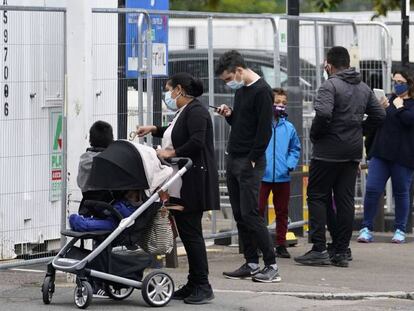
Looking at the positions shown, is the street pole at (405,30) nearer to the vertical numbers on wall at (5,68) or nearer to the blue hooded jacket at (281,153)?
the blue hooded jacket at (281,153)

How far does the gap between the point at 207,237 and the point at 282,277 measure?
1.63 m

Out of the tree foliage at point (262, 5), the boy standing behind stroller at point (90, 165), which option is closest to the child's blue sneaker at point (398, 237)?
the boy standing behind stroller at point (90, 165)

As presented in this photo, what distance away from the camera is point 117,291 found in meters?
9.34

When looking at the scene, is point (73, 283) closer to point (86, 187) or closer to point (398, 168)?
point (86, 187)

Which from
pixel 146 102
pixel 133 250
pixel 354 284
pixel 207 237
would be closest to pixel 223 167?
pixel 207 237

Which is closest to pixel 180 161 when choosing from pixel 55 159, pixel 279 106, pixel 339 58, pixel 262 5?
pixel 55 159

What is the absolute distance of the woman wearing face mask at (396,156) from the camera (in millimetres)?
12984

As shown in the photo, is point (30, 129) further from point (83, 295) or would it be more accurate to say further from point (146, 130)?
point (83, 295)

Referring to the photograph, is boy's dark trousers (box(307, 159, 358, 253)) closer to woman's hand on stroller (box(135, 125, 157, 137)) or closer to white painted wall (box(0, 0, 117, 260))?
white painted wall (box(0, 0, 117, 260))

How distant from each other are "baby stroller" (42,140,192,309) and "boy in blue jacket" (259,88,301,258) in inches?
108

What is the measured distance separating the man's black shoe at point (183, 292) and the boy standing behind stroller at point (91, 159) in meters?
0.94

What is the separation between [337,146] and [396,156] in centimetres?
215

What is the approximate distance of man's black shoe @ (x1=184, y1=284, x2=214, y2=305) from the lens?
9.29 metres

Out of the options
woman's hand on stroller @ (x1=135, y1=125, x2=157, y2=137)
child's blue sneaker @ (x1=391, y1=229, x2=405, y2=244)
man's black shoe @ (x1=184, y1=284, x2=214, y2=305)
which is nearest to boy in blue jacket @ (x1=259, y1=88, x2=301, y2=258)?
child's blue sneaker @ (x1=391, y1=229, x2=405, y2=244)
